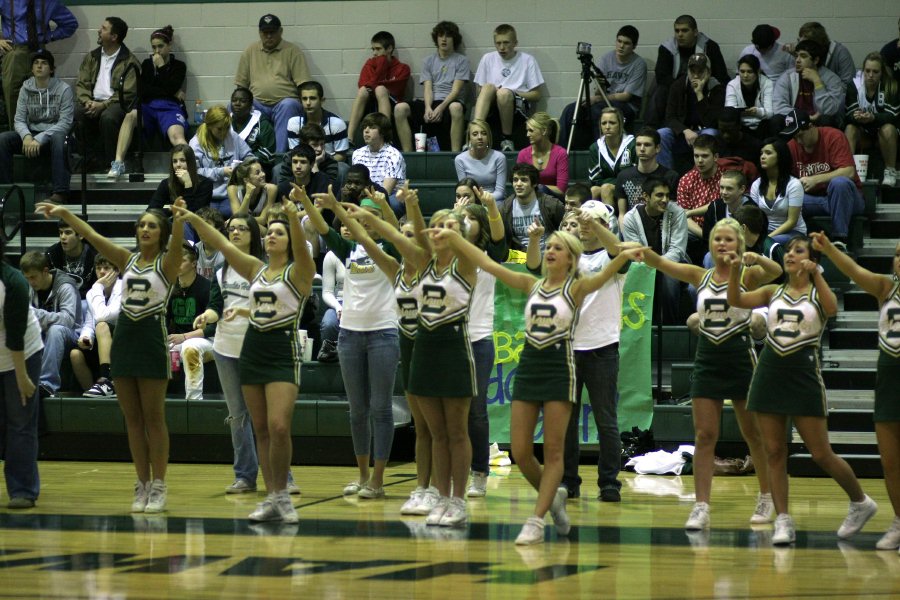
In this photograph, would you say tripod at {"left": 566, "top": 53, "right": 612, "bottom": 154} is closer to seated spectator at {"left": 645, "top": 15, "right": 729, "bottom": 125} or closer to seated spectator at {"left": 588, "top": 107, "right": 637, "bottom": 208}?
seated spectator at {"left": 588, "top": 107, "right": 637, "bottom": 208}

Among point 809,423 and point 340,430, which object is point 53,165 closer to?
point 340,430

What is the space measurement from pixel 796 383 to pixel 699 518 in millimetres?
799

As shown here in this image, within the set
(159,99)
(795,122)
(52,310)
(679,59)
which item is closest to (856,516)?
(795,122)

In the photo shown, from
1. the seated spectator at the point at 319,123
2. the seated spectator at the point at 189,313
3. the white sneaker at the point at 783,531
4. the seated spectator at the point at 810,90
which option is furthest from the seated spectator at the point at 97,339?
the seated spectator at the point at 810,90

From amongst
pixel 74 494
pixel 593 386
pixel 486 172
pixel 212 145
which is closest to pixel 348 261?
pixel 593 386

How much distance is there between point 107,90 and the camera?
38.4 ft

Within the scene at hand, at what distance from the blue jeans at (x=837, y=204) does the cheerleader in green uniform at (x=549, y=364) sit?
4199mm

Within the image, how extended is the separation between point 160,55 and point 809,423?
26.3 feet

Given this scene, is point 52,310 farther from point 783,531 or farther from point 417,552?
point 783,531

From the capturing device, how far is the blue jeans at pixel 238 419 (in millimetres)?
6875

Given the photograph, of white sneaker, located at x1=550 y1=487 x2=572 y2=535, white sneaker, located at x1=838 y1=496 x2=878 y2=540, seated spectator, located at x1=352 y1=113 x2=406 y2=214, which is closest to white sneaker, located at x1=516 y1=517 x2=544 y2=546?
white sneaker, located at x1=550 y1=487 x2=572 y2=535

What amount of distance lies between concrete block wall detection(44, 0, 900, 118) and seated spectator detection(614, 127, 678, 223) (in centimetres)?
254

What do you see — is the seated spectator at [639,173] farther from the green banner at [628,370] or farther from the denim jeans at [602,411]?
the denim jeans at [602,411]

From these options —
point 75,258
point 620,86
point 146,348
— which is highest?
point 620,86
